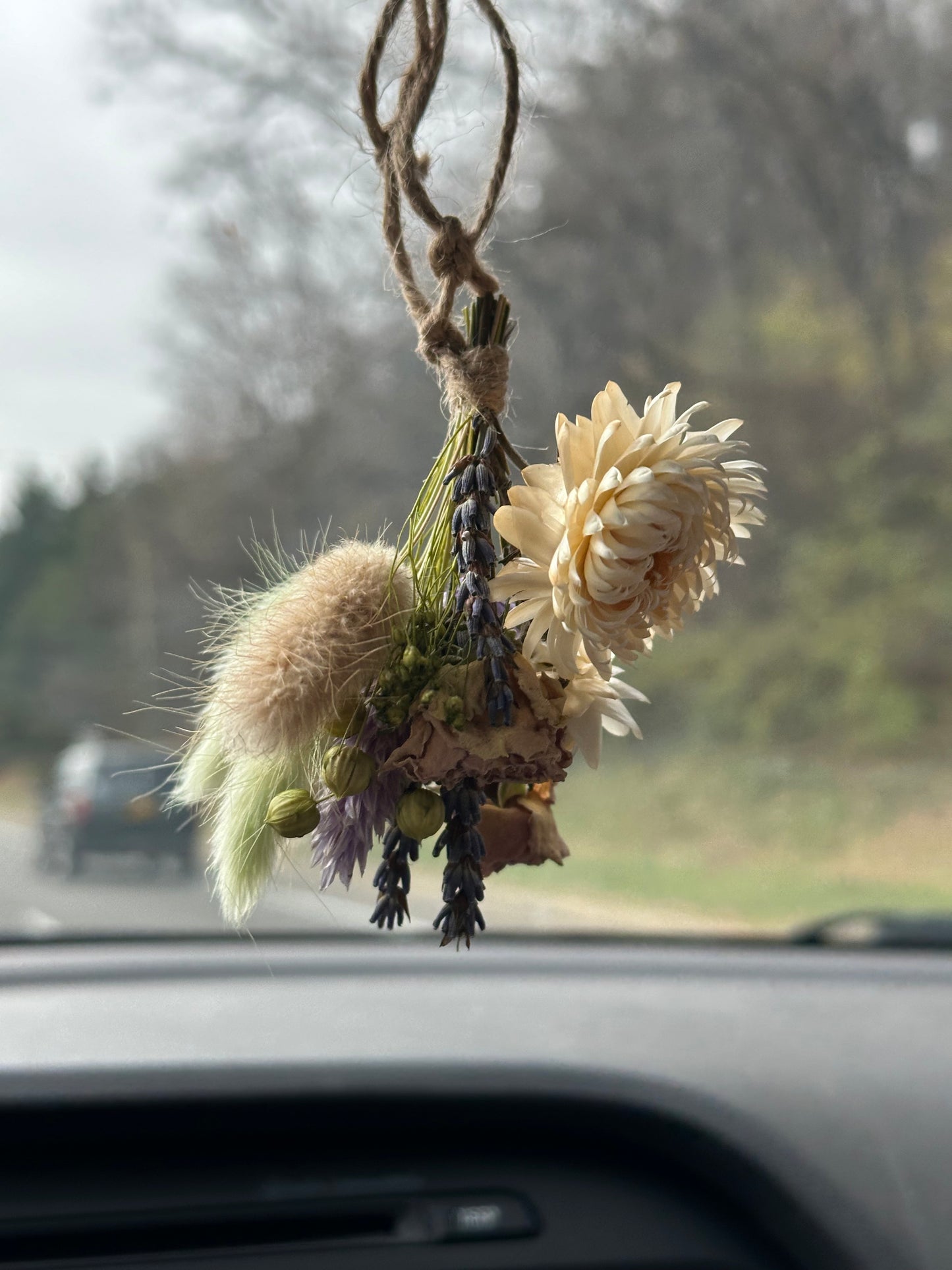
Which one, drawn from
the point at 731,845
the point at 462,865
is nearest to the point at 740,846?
the point at 731,845

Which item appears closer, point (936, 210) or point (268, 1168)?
point (268, 1168)

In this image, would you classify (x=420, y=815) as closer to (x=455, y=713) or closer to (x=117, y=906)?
(x=455, y=713)

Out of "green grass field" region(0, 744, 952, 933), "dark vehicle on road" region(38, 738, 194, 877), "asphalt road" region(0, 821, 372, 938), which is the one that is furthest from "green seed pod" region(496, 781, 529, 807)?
"dark vehicle on road" region(38, 738, 194, 877)

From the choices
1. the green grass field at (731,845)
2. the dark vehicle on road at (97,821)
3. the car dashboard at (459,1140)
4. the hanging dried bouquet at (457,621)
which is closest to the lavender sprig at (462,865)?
the hanging dried bouquet at (457,621)

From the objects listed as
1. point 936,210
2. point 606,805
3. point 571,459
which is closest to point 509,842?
point 571,459

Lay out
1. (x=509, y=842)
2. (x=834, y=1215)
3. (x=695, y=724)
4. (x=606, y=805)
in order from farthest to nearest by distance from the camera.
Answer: (x=695, y=724), (x=606, y=805), (x=834, y=1215), (x=509, y=842)

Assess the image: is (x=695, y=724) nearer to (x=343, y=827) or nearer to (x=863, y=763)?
(x=863, y=763)
